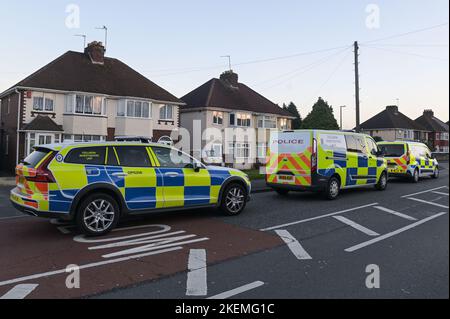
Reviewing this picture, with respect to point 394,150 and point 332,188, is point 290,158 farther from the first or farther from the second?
point 394,150

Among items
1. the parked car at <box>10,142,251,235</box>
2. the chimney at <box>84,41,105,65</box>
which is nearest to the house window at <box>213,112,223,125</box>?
the chimney at <box>84,41,105,65</box>

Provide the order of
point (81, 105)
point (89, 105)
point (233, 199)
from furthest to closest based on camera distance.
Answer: point (89, 105)
point (81, 105)
point (233, 199)

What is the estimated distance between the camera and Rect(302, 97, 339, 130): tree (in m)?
51.2

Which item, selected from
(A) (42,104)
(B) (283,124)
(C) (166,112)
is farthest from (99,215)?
(B) (283,124)

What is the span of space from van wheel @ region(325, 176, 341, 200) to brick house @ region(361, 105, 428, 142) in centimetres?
4678

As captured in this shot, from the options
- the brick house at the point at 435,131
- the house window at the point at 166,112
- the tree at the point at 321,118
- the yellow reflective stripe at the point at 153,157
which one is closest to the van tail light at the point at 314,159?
the yellow reflective stripe at the point at 153,157

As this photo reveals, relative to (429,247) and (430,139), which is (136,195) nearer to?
(429,247)

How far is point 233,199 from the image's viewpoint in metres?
8.22

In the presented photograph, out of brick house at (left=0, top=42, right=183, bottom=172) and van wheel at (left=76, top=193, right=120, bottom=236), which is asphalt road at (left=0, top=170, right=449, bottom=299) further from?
brick house at (left=0, top=42, right=183, bottom=172)

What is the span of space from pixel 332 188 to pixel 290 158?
4.81 ft

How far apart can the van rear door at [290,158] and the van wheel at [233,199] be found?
97.6 inches

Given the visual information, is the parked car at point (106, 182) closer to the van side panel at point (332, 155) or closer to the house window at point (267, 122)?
the van side panel at point (332, 155)

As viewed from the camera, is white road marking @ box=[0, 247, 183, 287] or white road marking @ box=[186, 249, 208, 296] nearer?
white road marking @ box=[186, 249, 208, 296]

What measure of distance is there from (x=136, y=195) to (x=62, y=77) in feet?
61.7
